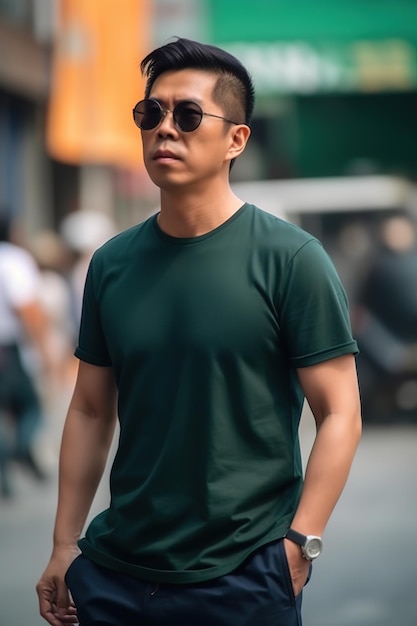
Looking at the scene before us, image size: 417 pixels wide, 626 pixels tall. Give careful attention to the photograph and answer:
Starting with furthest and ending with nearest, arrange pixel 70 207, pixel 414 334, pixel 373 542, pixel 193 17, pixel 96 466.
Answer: pixel 70 207 → pixel 193 17 → pixel 414 334 → pixel 373 542 → pixel 96 466

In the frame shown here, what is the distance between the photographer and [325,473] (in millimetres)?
3025

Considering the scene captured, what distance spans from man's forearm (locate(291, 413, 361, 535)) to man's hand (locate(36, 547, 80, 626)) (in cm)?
A: 57

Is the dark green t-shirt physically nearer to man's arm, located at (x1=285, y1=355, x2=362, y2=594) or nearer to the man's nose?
man's arm, located at (x1=285, y1=355, x2=362, y2=594)

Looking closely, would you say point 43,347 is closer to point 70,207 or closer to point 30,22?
point 30,22

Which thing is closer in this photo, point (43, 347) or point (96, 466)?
point (96, 466)

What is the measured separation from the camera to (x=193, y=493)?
304cm

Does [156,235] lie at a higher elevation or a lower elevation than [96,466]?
higher

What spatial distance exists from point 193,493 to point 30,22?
18.4 m

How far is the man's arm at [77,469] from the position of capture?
3.32m

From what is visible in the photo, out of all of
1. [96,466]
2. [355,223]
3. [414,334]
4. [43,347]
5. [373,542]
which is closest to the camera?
[96,466]

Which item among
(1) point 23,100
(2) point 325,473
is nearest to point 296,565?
(2) point 325,473

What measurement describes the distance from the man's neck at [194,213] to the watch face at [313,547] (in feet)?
2.22

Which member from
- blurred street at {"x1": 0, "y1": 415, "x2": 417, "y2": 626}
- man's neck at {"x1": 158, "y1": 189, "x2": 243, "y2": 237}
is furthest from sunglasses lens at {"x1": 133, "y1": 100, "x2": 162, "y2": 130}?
blurred street at {"x1": 0, "y1": 415, "x2": 417, "y2": 626}

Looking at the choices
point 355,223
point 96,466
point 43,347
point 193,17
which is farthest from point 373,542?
point 193,17
